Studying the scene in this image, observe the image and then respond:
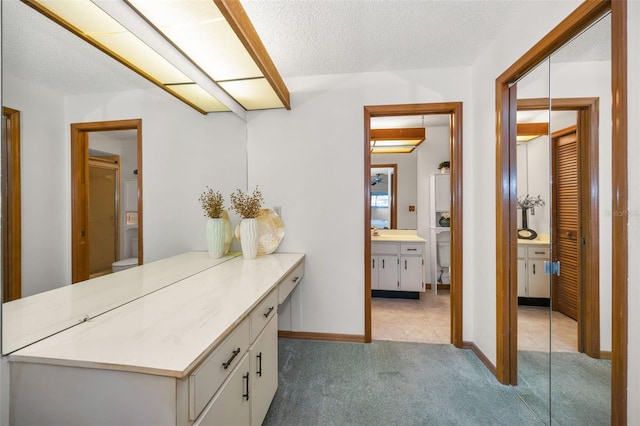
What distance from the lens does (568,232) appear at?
1.37 meters

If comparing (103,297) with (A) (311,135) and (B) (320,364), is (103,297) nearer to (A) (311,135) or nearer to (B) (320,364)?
(B) (320,364)

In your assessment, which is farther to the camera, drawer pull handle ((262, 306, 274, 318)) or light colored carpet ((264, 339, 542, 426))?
light colored carpet ((264, 339, 542, 426))

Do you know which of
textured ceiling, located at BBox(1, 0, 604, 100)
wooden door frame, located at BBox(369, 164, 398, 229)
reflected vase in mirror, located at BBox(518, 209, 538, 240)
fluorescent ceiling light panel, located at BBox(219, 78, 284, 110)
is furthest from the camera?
wooden door frame, located at BBox(369, 164, 398, 229)

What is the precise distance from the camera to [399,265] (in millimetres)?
3484

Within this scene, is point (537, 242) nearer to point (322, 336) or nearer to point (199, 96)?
point (322, 336)

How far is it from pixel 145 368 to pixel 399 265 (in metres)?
3.20

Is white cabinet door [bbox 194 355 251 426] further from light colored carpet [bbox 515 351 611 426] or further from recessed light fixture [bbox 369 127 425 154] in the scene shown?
recessed light fixture [bbox 369 127 425 154]

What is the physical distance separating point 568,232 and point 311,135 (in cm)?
192

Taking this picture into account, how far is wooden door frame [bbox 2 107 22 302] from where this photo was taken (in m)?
0.77

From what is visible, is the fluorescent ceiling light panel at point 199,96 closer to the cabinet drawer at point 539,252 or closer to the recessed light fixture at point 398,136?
the recessed light fixture at point 398,136

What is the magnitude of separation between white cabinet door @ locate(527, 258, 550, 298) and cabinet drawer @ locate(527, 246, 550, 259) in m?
0.03


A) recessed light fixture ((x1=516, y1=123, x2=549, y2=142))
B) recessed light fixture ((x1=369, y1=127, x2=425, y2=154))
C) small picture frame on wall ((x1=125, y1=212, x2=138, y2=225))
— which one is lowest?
small picture frame on wall ((x1=125, y1=212, x2=138, y2=225))

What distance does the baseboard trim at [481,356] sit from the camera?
1906mm

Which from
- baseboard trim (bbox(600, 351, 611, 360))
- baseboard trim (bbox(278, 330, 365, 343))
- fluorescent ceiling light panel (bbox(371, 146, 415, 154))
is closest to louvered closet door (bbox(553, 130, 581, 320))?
baseboard trim (bbox(600, 351, 611, 360))
